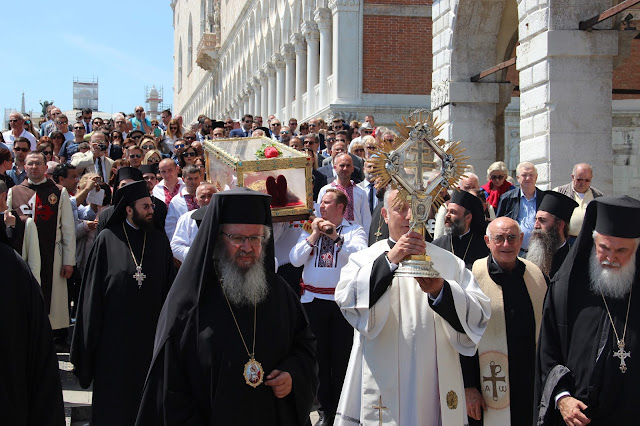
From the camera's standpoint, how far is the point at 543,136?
11.0 m

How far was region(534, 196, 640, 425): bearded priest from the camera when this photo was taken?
4250mm

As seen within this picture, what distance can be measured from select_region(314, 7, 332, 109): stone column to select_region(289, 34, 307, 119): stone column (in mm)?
3965

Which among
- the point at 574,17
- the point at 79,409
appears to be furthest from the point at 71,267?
the point at 574,17

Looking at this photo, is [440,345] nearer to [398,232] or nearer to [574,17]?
[398,232]

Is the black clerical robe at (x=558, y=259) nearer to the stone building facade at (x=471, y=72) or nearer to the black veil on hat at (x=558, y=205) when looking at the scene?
the black veil on hat at (x=558, y=205)

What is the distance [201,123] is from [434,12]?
18.2 feet

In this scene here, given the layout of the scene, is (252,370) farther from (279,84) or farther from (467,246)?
(279,84)

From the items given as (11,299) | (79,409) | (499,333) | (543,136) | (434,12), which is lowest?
(79,409)

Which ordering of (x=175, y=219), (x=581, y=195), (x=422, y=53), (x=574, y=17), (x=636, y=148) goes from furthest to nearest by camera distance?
(x=422, y=53), (x=636, y=148), (x=574, y=17), (x=581, y=195), (x=175, y=219)

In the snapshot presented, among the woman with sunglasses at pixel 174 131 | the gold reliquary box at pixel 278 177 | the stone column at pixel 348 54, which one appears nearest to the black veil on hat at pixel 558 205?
the gold reliquary box at pixel 278 177

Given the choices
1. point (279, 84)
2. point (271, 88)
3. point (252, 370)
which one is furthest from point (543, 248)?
point (271, 88)

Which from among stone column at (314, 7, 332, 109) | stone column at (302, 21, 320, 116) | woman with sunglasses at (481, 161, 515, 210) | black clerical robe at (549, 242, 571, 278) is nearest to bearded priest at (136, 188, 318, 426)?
black clerical robe at (549, 242, 571, 278)

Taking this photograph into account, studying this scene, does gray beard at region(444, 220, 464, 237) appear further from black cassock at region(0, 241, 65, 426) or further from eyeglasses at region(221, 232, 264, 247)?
black cassock at region(0, 241, 65, 426)

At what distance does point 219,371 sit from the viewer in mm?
3869
